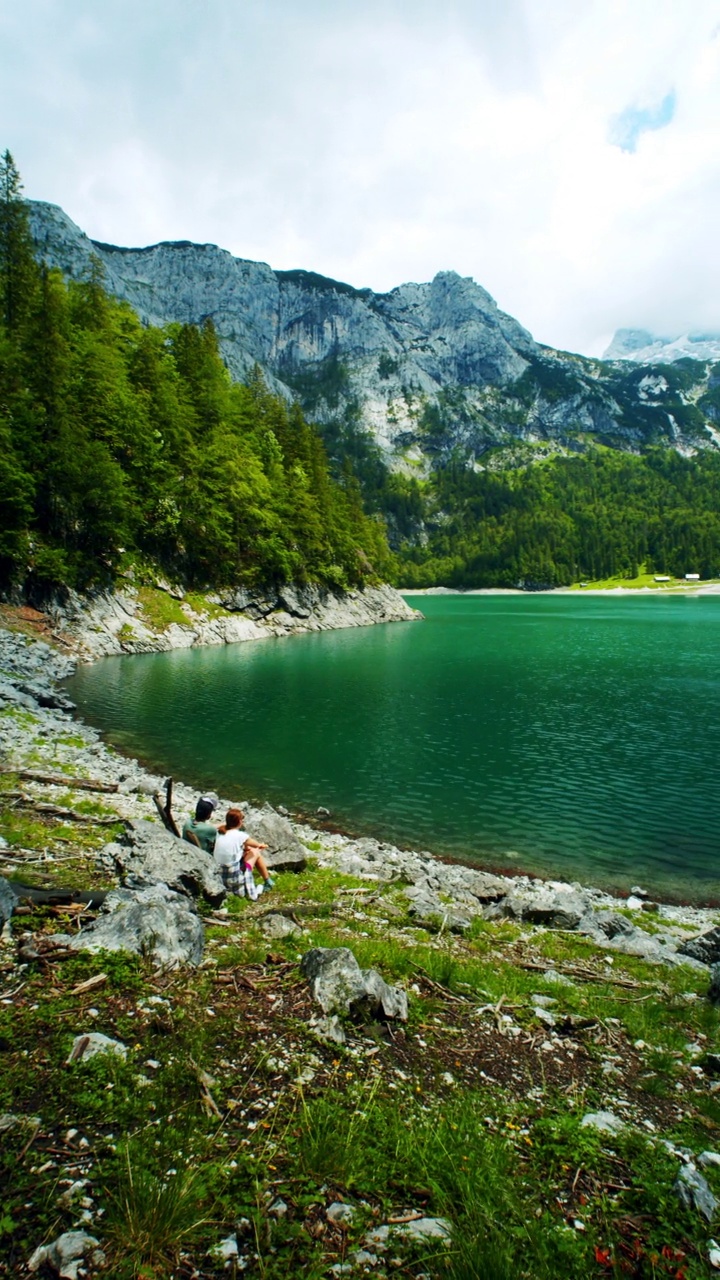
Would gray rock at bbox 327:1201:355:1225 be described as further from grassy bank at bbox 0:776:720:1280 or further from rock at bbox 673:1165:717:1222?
rock at bbox 673:1165:717:1222

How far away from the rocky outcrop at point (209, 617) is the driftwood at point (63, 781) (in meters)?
13.8

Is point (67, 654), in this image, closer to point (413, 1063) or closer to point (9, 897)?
point (9, 897)

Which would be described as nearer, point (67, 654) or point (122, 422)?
point (67, 654)

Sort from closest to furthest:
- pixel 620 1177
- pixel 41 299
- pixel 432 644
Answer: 1. pixel 620 1177
2. pixel 41 299
3. pixel 432 644

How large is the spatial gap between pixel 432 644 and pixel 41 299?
5486 centimetres

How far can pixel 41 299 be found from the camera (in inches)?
2224

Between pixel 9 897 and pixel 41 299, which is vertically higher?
pixel 41 299

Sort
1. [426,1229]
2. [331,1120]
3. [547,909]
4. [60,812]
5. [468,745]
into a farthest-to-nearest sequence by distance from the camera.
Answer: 1. [468,745]
2. [60,812]
3. [547,909]
4. [331,1120]
5. [426,1229]

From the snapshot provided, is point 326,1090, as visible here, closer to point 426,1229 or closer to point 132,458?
point 426,1229

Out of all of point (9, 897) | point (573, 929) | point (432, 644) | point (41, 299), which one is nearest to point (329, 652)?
point (432, 644)

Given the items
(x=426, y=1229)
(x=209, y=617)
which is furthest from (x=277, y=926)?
(x=209, y=617)

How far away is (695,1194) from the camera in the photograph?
15.2 ft

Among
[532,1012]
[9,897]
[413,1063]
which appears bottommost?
[532,1012]

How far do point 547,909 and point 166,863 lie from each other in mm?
8725
